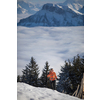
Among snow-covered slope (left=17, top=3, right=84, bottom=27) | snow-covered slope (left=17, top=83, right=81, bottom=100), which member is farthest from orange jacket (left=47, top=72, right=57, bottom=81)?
snow-covered slope (left=17, top=3, right=84, bottom=27)

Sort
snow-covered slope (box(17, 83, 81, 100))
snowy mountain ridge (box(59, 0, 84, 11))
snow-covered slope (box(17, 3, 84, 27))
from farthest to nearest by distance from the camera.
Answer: snow-covered slope (box(17, 3, 84, 27)) < snowy mountain ridge (box(59, 0, 84, 11)) < snow-covered slope (box(17, 83, 81, 100))

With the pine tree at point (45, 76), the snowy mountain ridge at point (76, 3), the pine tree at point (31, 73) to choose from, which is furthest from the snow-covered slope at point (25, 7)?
the pine tree at point (45, 76)

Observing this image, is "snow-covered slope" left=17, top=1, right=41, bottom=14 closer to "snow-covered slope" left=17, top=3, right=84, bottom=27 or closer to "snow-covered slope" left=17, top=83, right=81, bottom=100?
"snow-covered slope" left=17, top=3, right=84, bottom=27

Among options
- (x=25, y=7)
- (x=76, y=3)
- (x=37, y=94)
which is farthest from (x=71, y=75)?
(x=25, y=7)
